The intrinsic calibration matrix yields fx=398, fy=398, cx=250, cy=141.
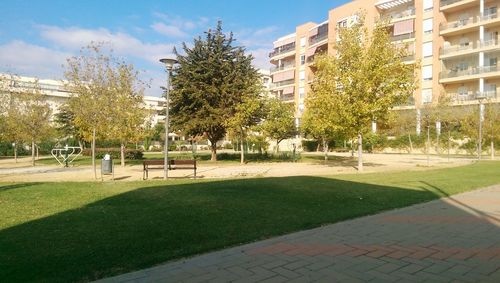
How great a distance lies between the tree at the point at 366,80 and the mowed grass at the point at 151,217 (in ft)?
22.7

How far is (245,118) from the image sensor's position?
25953 mm

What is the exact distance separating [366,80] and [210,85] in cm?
1167

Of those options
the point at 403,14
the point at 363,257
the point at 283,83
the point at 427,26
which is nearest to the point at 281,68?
the point at 283,83

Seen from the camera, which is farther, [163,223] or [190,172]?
[190,172]

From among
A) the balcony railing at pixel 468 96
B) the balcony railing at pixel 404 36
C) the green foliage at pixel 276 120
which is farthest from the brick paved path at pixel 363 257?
the balcony railing at pixel 404 36

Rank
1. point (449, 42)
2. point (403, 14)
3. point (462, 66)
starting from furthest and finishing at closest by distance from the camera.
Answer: point (403, 14)
point (449, 42)
point (462, 66)

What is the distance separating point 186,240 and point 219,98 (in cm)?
2158

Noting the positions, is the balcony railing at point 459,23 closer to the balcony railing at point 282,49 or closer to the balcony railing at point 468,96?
the balcony railing at point 468,96

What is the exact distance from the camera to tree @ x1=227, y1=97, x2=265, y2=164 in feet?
83.0

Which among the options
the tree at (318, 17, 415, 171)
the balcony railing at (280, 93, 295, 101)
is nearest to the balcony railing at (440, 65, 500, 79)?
the balcony railing at (280, 93, 295, 101)

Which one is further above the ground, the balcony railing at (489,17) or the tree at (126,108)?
the balcony railing at (489,17)

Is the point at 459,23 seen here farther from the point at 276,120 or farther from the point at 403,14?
the point at 276,120

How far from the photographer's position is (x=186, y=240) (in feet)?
18.5

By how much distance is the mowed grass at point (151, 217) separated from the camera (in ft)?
15.7
